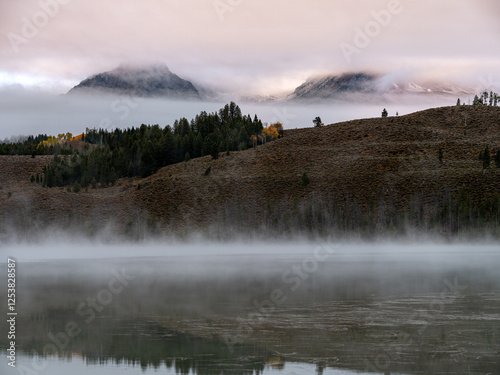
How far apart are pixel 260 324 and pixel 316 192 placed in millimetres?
91376

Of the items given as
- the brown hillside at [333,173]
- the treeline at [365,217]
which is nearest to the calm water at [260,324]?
the treeline at [365,217]

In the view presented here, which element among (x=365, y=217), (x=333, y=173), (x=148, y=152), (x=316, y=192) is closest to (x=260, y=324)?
(x=365, y=217)

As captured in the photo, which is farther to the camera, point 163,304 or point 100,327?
point 163,304

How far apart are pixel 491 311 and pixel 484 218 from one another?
69.6 meters

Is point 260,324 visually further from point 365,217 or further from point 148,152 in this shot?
point 148,152

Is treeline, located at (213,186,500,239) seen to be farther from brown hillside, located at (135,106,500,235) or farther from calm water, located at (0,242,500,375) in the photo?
calm water, located at (0,242,500,375)

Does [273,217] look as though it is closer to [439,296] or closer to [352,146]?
[352,146]

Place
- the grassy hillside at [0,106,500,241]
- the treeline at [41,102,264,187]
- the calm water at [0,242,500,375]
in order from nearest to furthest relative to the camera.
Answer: the calm water at [0,242,500,375] < the grassy hillside at [0,106,500,241] < the treeline at [41,102,264,187]

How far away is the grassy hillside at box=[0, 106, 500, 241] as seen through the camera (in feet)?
327

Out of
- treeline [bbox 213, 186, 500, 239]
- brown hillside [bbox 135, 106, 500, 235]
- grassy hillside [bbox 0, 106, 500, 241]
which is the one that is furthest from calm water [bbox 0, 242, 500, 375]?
brown hillside [bbox 135, 106, 500, 235]

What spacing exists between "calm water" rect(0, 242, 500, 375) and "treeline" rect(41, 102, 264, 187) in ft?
325

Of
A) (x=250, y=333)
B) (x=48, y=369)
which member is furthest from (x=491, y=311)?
→ (x=48, y=369)

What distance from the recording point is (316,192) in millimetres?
114812

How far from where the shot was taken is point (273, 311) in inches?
1070
